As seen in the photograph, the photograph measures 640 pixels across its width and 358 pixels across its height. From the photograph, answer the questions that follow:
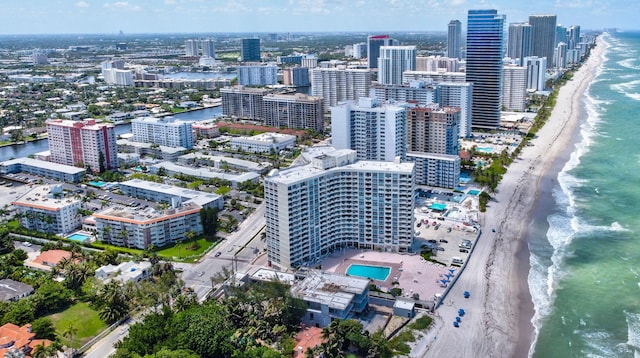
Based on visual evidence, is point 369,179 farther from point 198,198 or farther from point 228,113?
point 228,113

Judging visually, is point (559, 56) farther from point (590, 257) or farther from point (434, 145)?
point (590, 257)

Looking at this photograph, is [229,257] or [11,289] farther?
[229,257]

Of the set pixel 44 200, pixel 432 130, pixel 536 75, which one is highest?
pixel 536 75

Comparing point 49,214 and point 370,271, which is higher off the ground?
point 49,214

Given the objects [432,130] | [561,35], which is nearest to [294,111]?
[432,130]

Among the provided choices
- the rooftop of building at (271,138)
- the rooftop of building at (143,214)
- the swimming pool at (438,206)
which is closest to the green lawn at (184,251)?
the rooftop of building at (143,214)

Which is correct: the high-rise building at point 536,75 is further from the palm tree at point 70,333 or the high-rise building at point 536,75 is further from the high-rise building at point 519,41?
the palm tree at point 70,333

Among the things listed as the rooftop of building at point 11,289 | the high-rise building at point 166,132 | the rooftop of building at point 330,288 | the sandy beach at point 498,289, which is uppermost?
the high-rise building at point 166,132
